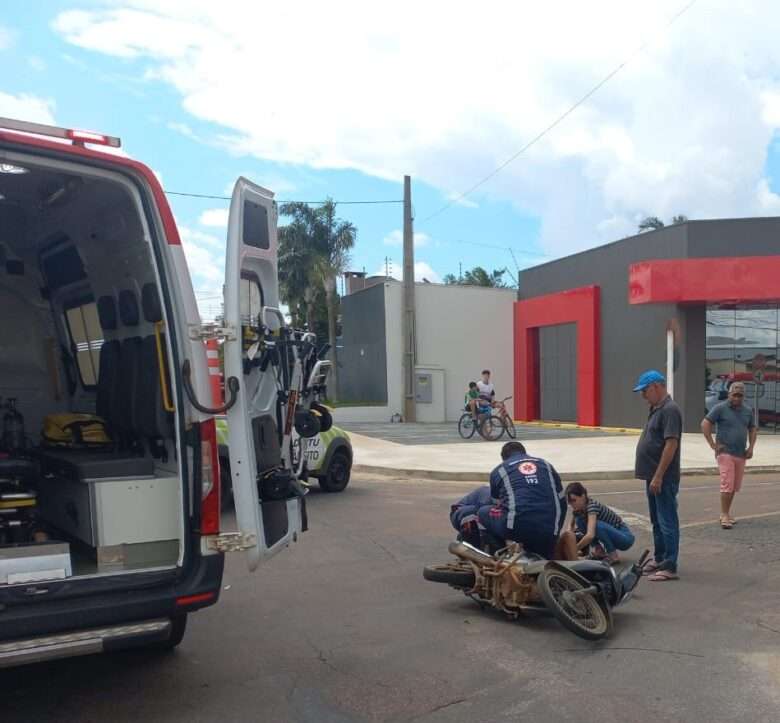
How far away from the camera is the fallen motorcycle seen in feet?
18.0

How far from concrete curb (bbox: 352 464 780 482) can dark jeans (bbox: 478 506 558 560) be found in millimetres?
8210

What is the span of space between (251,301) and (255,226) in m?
0.40

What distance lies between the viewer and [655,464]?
7.24 metres

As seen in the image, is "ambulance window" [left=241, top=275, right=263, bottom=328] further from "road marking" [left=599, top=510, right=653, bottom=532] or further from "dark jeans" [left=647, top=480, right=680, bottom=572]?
"road marking" [left=599, top=510, right=653, bottom=532]

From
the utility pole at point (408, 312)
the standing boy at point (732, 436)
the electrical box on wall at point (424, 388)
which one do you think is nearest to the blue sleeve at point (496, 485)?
the standing boy at point (732, 436)

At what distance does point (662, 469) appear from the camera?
698 cm

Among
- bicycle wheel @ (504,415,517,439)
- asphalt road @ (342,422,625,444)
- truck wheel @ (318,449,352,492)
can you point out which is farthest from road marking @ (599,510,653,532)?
bicycle wheel @ (504,415,517,439)

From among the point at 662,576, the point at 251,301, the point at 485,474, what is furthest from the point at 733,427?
the point at 251,301

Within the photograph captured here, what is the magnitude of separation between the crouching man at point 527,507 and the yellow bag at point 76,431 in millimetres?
2660

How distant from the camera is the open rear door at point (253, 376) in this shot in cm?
435

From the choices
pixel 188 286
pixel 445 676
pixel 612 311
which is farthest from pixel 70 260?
pixel 612 311

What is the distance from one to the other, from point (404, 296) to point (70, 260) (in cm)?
2384

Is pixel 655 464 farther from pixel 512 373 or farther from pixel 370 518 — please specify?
pixel 512 373

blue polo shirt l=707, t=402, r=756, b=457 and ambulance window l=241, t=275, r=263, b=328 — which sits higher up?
ambulance window l=241, t=275, r=263, b=328
